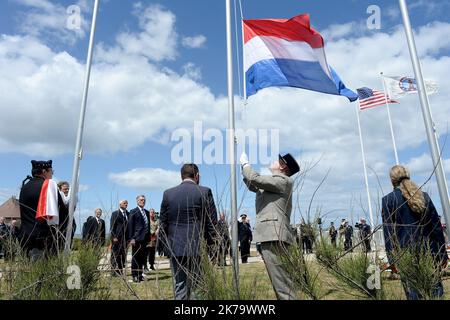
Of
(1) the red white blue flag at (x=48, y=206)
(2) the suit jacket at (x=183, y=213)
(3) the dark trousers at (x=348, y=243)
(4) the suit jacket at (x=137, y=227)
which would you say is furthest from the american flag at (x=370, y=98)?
(1) the red white blue flag at (x=48, y=206)

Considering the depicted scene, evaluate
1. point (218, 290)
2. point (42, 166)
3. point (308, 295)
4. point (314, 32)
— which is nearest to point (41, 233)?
point (42, 166)

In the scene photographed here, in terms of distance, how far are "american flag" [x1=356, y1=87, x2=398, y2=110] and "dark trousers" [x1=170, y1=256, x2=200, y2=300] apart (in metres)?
17.2

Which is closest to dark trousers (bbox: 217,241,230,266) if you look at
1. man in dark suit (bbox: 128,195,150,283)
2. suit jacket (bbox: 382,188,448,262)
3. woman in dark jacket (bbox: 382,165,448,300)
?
woman in dark jacket (bbox: 382,165,448,300)

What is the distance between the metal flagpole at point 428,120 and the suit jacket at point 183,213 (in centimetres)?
256

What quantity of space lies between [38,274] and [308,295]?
2354 mm

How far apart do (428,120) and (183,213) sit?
11.5 ft

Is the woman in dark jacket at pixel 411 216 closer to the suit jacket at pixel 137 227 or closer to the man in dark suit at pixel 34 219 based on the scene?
the man in dark suit at pixel 34 219

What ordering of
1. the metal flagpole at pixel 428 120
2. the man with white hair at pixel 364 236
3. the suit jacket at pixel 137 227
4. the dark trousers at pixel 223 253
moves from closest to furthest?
the dark trousers at pixel 223 253 < the man with white hair at pixel 364 236 < the metal flagpole at pixel 428 120 < the suit jacket at pixel 137 227

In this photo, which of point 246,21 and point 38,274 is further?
point 246,21

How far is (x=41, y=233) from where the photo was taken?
15.0 feet

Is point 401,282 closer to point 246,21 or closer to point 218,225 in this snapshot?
point 218,225

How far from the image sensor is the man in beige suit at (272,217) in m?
3.97

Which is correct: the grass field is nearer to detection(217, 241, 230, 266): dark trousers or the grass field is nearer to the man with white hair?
detection(217, 241, 230, 266): dark trousers

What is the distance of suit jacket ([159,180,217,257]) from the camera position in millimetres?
4121
